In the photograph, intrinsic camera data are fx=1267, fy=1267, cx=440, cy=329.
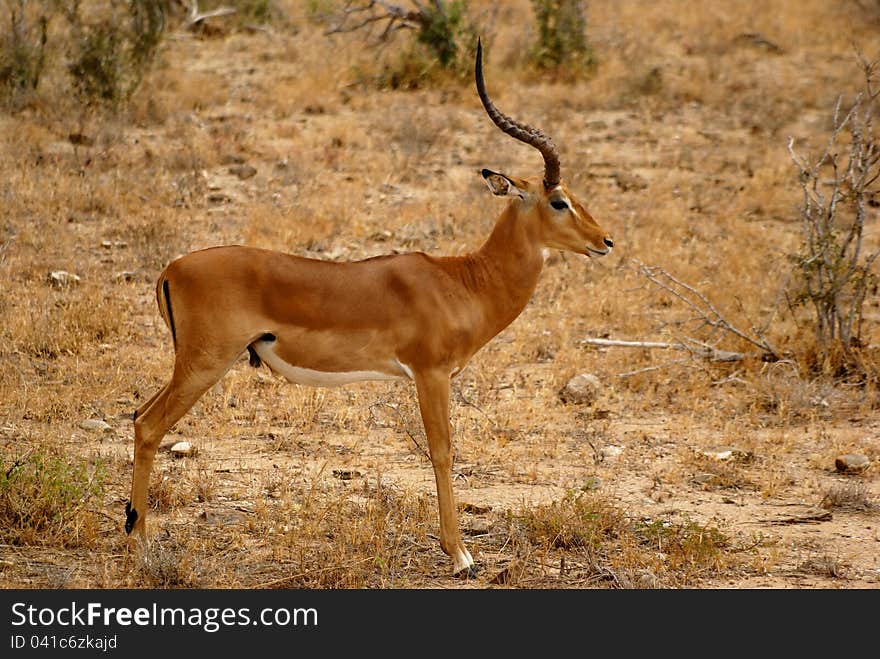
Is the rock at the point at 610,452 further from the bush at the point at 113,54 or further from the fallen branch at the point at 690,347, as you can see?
the bush at the point at 113,54

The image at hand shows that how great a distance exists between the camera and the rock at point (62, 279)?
32.4 feet

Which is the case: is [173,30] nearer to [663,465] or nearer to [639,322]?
[639,322]

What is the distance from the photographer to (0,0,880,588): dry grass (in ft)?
20.7

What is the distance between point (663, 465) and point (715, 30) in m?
11.8

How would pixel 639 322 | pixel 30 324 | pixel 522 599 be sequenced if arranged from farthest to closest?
pixel 639 322, pixel 30 324, pixel 522 599

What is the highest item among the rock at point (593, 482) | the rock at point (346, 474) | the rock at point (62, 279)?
the rock at point (593, 482)

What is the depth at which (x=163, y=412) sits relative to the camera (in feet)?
19.7

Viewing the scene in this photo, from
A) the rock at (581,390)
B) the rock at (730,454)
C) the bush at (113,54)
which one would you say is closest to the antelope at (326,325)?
the rock at (730,454)

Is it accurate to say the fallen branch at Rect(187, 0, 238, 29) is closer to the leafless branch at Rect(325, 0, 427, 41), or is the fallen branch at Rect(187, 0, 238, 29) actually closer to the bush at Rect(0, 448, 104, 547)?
the leafless branch at Rect(325, 0, 427, 41)

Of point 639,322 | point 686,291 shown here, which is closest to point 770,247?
point 686,291

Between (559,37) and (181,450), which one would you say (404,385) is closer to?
(181,450)

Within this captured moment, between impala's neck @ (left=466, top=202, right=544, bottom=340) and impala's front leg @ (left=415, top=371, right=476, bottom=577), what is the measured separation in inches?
20.1

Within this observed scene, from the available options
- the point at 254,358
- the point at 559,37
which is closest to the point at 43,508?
the point at 254,358

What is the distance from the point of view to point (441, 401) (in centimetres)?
603
